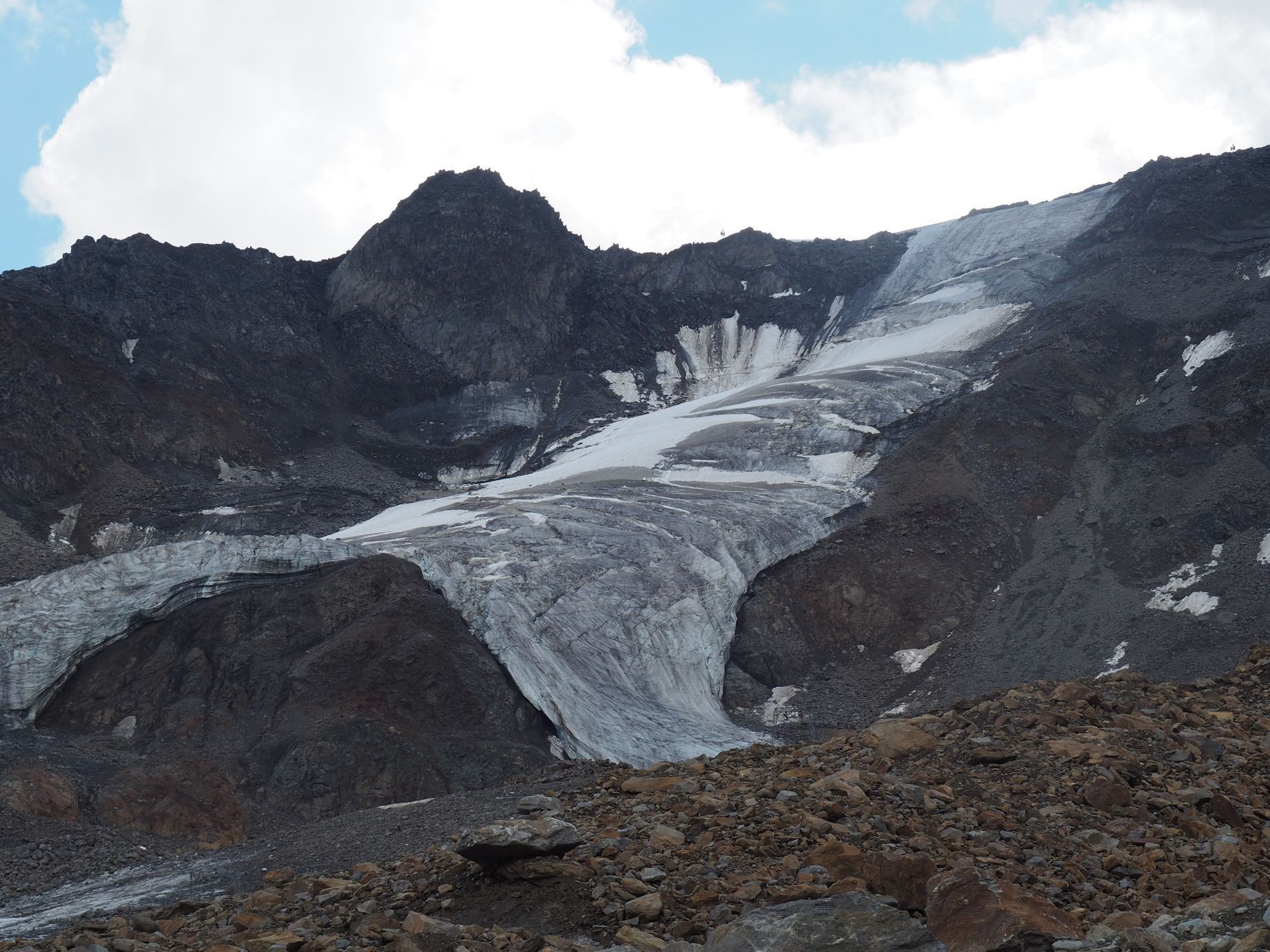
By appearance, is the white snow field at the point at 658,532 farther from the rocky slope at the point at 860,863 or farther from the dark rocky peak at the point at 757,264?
the rocky slope at the point at 860,863

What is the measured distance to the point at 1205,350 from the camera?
1729 inches

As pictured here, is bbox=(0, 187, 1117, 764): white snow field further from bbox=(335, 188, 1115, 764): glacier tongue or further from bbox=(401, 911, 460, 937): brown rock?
bbox=(401, 911, 460, 937): brown rock

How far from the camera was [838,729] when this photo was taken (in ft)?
85.7

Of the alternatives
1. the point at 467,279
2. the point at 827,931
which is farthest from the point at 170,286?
the point at 827,931

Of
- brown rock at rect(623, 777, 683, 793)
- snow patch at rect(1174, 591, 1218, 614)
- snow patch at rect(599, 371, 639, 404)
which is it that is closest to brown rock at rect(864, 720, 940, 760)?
brown rock at rect(623, 777, 683, 793)

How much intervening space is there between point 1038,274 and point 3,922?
187 feet

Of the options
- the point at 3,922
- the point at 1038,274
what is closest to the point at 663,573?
the point at 3,922

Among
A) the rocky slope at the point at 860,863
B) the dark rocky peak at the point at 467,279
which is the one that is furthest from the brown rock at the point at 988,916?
the dark rocky peak at the point at 467,279

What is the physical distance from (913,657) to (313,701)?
52.5 feet

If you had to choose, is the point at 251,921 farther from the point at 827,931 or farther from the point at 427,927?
the point at 827,931

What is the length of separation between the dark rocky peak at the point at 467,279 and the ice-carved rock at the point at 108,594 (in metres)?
35.8

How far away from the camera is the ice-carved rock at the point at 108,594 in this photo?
24.2 metres

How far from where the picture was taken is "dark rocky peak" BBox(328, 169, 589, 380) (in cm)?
6544

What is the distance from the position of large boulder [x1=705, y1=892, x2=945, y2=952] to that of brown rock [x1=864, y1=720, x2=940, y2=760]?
421 cm
